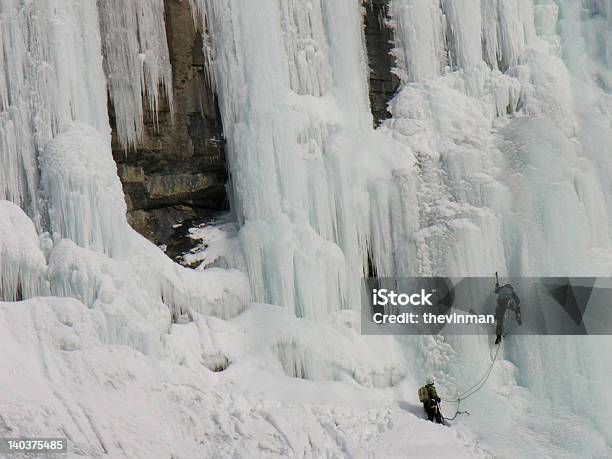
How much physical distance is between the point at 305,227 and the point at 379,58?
3.65m

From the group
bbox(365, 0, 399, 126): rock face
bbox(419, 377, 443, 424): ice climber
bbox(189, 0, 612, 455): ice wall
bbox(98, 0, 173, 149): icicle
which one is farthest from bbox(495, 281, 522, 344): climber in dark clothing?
bbox(98, 0, 173, 149): icicle

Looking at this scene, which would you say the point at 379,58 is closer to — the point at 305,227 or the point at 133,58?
the point at 305,227

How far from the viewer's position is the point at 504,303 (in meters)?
15.5

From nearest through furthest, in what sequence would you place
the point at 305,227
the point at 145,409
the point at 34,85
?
the point at 145,409
the point at 34,85
the point at 305,227

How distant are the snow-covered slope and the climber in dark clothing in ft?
1.09

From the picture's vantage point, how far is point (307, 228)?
1512 centimetres

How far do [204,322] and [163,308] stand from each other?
0.68m

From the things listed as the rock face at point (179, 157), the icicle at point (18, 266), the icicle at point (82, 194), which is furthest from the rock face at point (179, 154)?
the icicle at point (18, 266)

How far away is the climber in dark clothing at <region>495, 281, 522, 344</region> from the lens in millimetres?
15461

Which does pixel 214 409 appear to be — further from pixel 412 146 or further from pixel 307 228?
pixel 412 146

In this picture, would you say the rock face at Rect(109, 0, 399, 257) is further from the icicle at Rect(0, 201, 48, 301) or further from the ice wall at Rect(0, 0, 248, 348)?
the icicle at Rect(0, 201, 48, 301)

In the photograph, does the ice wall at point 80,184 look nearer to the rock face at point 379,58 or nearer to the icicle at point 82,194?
the icicle at point 82,194

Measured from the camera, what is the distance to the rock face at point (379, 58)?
55.3 ft

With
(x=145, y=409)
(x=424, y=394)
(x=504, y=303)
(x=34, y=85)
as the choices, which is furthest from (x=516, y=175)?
(x=34, y=85)
